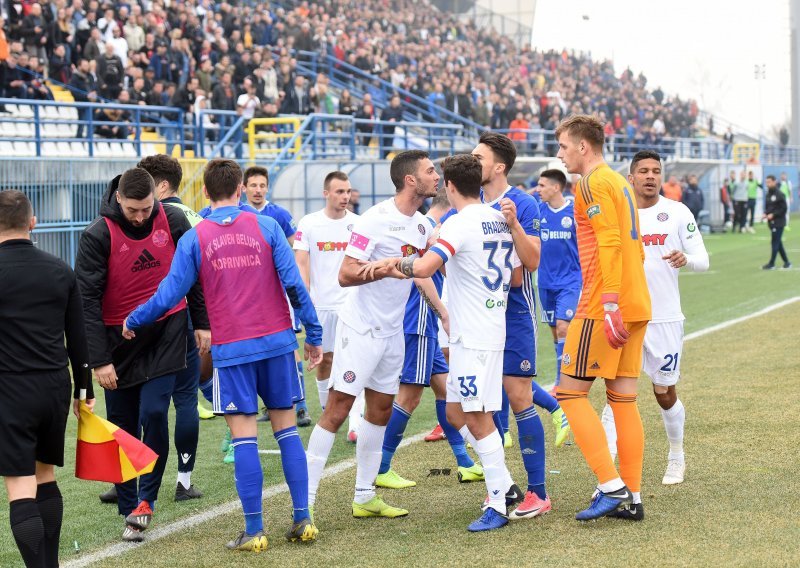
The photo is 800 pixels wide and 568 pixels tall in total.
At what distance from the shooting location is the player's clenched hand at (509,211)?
585 centimetres

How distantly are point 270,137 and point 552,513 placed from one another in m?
16.2

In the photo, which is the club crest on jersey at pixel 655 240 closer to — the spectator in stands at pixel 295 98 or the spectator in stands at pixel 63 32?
the spectator in stands at pixel 63 32

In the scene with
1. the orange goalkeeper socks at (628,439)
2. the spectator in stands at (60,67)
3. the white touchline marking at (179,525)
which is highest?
the spectator in stands at (60,67)

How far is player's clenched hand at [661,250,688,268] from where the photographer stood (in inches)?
260

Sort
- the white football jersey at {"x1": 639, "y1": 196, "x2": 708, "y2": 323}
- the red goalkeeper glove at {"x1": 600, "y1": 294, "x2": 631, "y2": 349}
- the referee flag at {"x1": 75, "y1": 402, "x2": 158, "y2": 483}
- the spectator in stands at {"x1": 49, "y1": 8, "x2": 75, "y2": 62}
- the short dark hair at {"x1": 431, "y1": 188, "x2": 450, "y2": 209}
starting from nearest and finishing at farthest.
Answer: the referee flag at {"x1": 75, "y1": 402, "x2": 158, "y2": 483} → the red goalkeeper glove at {"x1": 600, "y1": 294, "x2": 631, "y2": 349} → the white football jersey at {"x1": 639, "y1": 196, "x2": 708, "y2": 323} → the short dark hair at {"x1": 431, "y1": 188, "x2": 450, "y2": 209} → the spectator in stands at {"x1": 49, "y1": 8, "x2": 75, "y2": 62}

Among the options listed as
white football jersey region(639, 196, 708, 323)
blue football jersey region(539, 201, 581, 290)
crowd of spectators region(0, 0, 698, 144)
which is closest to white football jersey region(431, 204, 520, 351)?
white football jersey region(639, 196, 708, 323)

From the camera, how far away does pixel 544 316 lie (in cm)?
973

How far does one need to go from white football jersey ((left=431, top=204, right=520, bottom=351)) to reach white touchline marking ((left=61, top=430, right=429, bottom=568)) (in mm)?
1674

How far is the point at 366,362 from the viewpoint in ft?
20.0

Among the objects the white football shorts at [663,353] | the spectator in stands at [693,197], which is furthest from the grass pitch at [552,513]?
the spectator in stands at [693,197]

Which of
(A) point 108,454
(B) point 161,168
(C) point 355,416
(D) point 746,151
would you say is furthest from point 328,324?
(D) point 746,151

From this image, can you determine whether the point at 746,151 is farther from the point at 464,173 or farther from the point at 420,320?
the point at 464,173

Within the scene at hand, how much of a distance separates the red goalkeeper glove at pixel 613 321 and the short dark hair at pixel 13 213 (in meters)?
2.84

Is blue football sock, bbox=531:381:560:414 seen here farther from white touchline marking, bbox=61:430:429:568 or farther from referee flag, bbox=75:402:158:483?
referee flag, bbox=75:402:158:483
